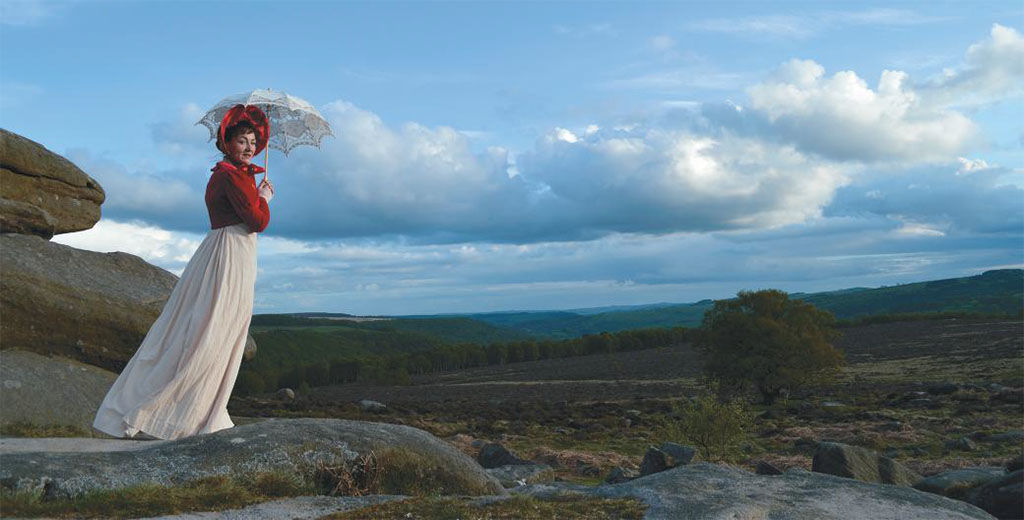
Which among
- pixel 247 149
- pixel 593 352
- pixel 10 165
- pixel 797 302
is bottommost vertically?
pixel 593 352

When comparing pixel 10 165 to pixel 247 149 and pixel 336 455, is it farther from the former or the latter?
pixel 336 455

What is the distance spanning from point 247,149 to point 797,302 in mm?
38101

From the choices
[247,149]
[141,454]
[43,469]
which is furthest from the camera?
[247,149]

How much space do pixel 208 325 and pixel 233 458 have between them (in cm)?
255

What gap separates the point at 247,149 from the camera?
38.1ft

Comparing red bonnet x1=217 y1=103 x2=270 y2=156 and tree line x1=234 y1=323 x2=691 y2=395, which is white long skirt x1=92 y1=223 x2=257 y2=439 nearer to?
red bonnet x1=217 y1=103 x2=270 y2=156

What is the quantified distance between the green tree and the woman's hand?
114 feet

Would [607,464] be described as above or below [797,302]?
below

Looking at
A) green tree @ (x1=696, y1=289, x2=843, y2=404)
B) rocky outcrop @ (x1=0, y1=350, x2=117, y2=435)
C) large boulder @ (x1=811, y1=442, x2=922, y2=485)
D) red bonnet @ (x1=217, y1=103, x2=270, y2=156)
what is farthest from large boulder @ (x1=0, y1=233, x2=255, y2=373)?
green tree @ (x1=696, y1=289, x2=843, y2=404)

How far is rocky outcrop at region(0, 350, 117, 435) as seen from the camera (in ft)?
50.4

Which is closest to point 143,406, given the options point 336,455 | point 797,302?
point 336,455

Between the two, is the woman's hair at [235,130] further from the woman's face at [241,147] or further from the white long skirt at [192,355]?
the white long skirt at [192,355]

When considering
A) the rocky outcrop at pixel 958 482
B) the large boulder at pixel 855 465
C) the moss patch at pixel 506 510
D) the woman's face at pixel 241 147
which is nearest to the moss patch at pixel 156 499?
the moss patch at pixel 506 510

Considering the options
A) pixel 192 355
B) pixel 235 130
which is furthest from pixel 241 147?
pixel 192 355
